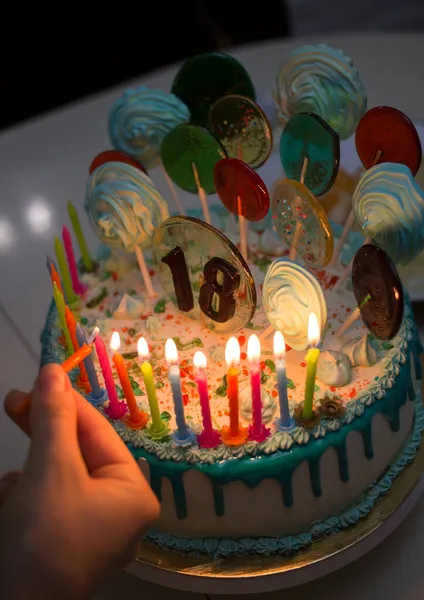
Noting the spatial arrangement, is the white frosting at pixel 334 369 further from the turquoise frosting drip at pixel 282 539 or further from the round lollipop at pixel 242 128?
the round lollipop at pixel 242 128

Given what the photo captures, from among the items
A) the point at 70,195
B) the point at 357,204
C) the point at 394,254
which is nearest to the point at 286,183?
the point at 357,204

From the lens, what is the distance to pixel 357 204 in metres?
1.58

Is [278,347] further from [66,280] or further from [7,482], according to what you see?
[66,280]

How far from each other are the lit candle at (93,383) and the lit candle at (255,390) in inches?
12.9

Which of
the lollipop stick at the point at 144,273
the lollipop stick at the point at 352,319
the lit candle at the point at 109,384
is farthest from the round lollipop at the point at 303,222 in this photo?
the lit candle at the point at 109,384

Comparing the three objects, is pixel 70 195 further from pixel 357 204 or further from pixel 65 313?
pixel 357 204

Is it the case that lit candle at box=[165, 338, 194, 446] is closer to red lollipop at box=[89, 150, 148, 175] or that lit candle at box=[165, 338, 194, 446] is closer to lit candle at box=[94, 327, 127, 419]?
lit candle at box=[94, 327, 127, 419]

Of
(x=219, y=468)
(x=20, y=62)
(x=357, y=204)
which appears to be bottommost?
(x=219, y=468)

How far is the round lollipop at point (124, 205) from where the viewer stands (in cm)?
175

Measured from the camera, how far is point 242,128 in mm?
1810

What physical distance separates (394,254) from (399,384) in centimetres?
29

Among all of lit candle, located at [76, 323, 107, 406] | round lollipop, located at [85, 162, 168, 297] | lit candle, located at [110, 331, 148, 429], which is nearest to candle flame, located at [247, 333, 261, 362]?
lit candle, located at [110, 331, 148, 429]

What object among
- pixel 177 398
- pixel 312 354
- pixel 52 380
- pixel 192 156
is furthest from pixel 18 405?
pixel 192 156

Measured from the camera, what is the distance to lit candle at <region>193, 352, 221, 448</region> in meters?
1.45
